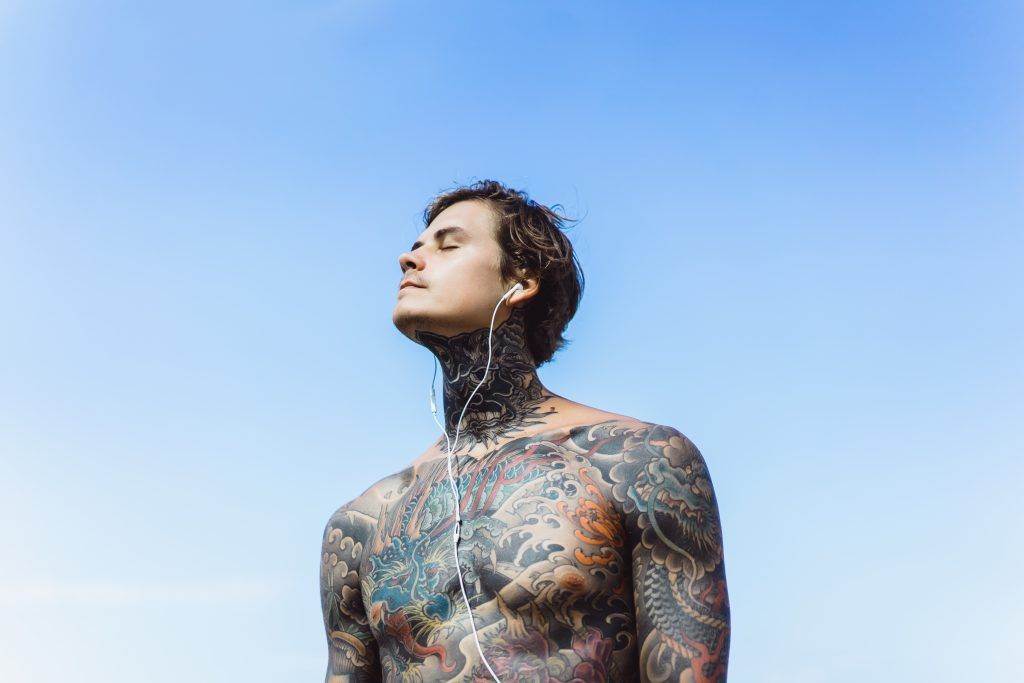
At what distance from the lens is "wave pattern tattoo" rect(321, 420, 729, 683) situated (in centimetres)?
464

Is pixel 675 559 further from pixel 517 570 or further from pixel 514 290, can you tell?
pixel 514 290

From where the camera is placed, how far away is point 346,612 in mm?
5484

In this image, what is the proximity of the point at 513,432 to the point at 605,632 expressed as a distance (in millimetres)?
1081

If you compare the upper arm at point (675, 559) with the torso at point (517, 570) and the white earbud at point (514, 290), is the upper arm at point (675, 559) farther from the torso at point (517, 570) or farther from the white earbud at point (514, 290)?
the white earbud at point (514, 290)

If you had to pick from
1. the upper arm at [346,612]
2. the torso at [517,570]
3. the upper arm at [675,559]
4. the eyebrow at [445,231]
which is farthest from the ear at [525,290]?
the upper arm at [346,612]

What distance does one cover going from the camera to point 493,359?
5.69 meters

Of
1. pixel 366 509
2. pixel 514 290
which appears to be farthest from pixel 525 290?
pixel 366 509

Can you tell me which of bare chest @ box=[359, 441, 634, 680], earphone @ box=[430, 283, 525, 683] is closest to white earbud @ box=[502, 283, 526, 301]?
earphone @ box=[430, 283, 525, 683]

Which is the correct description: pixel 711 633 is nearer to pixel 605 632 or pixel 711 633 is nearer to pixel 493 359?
pixel 605 632

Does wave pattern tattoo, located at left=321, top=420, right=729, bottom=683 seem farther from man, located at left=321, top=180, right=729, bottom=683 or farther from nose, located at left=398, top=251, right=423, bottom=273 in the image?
nose, located at left=398, top=251, right=423, bottom=273

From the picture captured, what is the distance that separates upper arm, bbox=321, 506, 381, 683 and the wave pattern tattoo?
0.01 m

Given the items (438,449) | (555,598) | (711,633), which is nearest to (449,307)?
(438,449)

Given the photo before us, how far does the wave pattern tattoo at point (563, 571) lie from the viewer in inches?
183

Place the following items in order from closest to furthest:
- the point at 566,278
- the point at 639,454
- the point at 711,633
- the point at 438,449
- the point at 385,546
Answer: the point at 711,633 → the point at 639,454 → the point at 385,546 → the point at 438,449 → the point at 566,278
